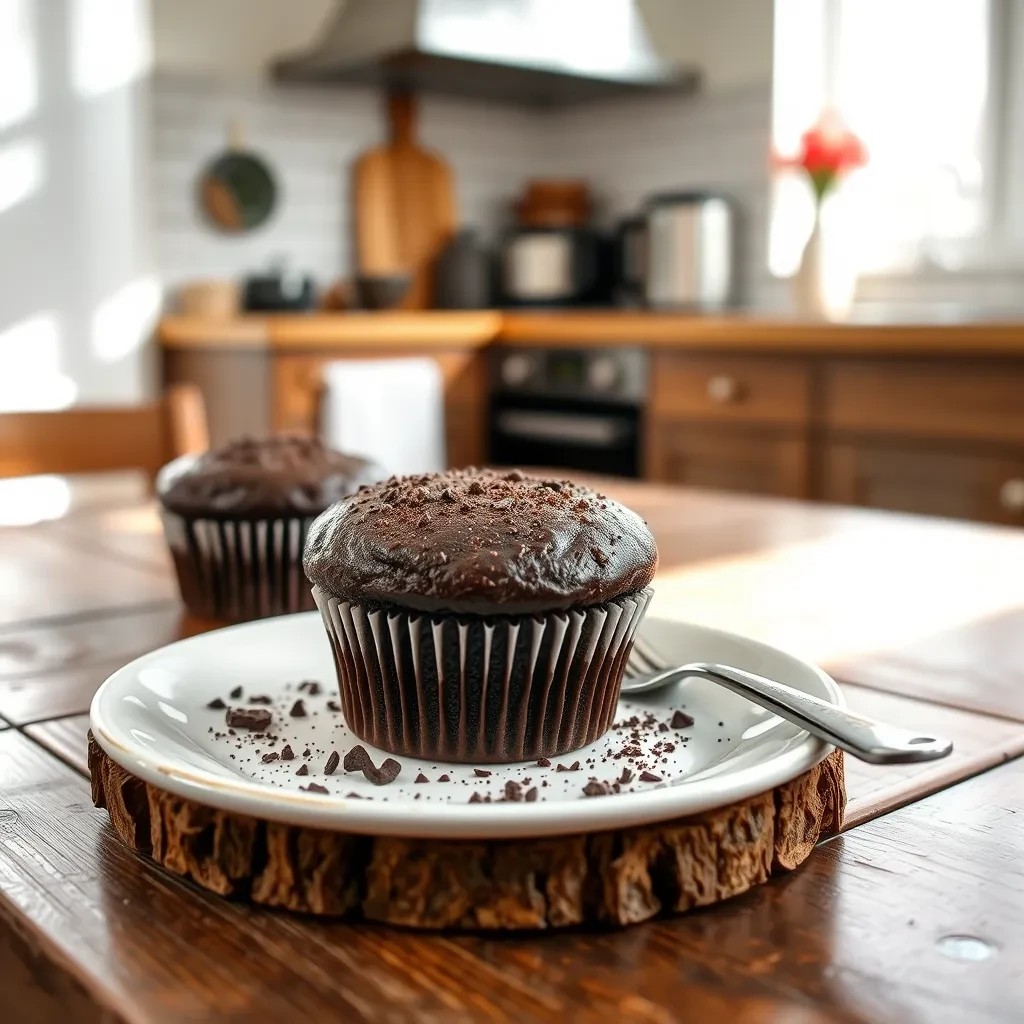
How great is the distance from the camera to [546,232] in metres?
4.21

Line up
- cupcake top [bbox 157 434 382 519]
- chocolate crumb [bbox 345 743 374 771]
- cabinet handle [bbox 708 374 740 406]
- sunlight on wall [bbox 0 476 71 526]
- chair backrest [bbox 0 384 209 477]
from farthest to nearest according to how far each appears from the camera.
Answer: sunlight on wall [bbox 0 476 71 526] → cabinet handle [bbox 708 374 740 406] → chair backrest [bbox 0 384 209 477] → cupcake top [bbox 157 434 382 519] → chocolate crumb [bbox 345 743 374 771]

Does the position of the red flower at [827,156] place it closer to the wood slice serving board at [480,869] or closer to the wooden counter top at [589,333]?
the wooden counter top at [589,333]

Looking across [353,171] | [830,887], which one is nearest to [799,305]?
[353,171]

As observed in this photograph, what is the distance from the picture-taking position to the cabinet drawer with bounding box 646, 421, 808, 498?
305 cm

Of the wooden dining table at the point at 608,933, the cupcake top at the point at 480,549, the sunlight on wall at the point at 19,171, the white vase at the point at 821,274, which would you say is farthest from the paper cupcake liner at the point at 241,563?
the white vase at the point at 821,274

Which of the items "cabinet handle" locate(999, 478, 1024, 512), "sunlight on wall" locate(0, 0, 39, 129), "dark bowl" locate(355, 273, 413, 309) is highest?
"sunlight on wall" locate(0, 0, 39, 129)

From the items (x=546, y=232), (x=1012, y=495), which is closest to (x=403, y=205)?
(x=546, y=232)

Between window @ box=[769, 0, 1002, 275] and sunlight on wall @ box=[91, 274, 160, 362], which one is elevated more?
window @ box=[769, 0, 1002, 275]

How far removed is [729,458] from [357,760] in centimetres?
266

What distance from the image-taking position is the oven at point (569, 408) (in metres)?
3.44

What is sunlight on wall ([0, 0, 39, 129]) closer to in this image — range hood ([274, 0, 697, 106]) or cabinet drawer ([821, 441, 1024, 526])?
range hood ([274, 0, 697, 106])

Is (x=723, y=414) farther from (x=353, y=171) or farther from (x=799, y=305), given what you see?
(x=353, y=171)

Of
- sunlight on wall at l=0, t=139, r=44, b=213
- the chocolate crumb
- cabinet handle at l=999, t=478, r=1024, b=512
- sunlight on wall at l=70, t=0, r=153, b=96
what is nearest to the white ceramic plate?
the chocolate crumb

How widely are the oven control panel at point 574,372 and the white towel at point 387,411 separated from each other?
24 cm
